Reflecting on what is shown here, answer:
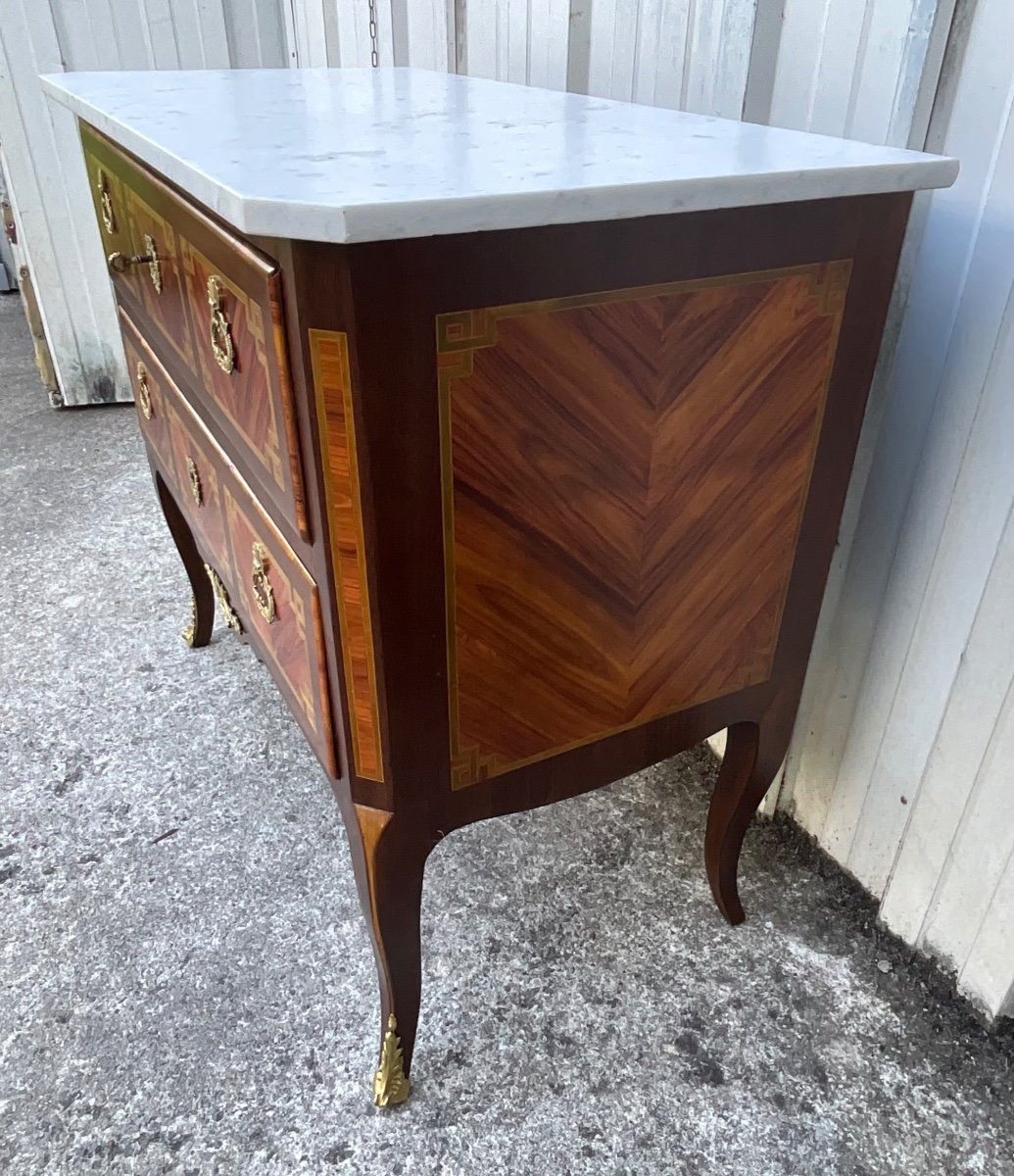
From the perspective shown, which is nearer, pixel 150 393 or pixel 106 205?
pixel 106 205

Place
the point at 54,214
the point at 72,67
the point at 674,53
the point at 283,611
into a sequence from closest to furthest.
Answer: the point at 283,611, the point at 674,53, the point at 72,67, the point at 54,214

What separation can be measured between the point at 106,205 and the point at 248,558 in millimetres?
608

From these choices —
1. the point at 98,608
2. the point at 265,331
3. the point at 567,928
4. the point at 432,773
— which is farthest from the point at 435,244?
the point at 98,608

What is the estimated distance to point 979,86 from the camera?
0.94 metres

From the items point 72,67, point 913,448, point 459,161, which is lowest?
point 913,448

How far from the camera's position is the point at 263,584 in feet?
3.39

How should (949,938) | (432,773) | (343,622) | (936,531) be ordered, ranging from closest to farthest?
1. (343,622)
2. (432,773)
3. (936,531)
4. (949,938)

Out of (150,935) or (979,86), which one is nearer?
(979,86)

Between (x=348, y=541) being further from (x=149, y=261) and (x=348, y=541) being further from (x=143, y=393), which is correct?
(x=143, y=393)

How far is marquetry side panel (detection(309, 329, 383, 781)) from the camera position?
714 millimetres

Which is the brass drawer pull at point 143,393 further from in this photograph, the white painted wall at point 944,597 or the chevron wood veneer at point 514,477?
the white painted wall at point 944,597

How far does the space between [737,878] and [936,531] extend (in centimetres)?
63

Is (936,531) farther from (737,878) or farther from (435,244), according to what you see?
(435,244)

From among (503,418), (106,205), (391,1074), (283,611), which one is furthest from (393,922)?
(106,205)
